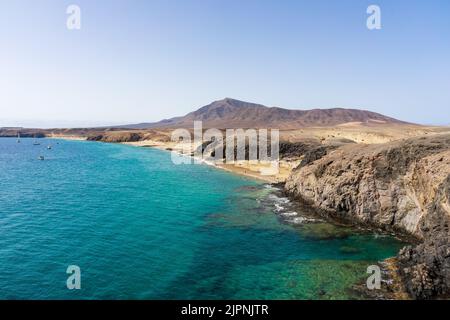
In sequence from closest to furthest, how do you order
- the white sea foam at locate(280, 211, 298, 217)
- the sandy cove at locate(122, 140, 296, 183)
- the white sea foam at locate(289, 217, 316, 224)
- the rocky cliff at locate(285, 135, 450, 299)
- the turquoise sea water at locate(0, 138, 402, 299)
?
the turquoise sea water at locate(0, 138, 402, 299) < the rocky cliff at locate(285, 135, 450, 299) < the white sea foam at locate(289, 217, 316, 224) < the white sea foam at locate(280, 211, 298, 217) < the sandy cove at locate(122, 140, 296, 183)

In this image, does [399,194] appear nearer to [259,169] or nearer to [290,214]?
[290,214]

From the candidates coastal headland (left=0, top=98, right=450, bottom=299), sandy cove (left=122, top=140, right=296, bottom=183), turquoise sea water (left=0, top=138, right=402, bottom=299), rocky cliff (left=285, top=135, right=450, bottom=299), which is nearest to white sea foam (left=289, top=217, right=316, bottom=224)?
turquoise sea water (left=0, top=138, right=402, bottom=299)

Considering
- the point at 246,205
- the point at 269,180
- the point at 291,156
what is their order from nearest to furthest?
the point at 246,205, the point at 269,180, the point at 291,156

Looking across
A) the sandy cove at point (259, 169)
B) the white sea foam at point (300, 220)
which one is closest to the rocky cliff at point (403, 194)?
Answer: the white sea foam at point (300, 220)

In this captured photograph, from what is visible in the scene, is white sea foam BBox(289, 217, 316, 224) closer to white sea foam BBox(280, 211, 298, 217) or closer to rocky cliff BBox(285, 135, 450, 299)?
white sea foam BBox(280, 211, 298, 217)

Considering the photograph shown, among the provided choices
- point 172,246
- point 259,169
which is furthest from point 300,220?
point 259,169

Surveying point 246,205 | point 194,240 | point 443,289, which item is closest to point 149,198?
point 246,205

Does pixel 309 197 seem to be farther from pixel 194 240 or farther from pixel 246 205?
pixel 194 240
